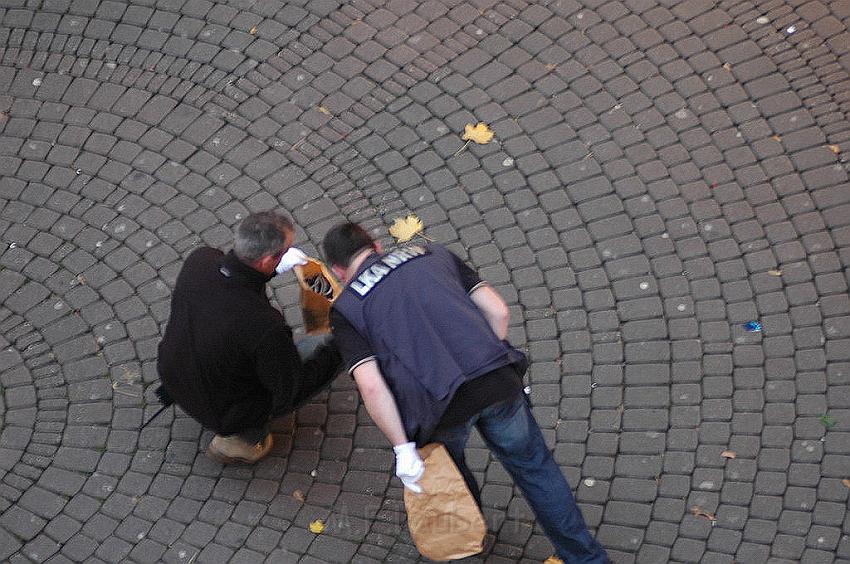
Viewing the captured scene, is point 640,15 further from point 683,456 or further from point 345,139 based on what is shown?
point 683,456

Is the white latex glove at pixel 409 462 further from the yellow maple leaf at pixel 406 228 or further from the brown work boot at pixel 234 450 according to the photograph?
the yellow maple leaf at pixel 406 228

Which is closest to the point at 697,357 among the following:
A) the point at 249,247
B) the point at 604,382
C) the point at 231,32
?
the point at 604,382

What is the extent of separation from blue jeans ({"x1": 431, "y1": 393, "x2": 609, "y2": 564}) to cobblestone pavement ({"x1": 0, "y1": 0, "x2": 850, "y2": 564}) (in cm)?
43

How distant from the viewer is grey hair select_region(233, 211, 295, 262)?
492cm

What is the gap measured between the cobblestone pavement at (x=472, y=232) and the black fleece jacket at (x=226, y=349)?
2.03ft

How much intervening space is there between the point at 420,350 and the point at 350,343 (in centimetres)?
30

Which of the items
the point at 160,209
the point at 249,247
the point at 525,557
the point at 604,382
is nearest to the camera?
the point at 249,247

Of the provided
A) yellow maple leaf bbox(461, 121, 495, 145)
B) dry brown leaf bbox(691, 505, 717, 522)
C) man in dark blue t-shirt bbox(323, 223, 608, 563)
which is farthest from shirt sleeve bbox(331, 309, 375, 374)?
yellow maple leaf bbox(461, 121, 495, 145)

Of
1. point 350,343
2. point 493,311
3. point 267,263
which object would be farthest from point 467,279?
point 267,263

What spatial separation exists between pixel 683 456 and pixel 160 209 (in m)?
3.65

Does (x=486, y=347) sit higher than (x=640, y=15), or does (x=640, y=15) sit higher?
(x=486, y=347)

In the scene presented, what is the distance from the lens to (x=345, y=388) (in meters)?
6.02

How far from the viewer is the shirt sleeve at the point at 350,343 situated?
4.36 meters

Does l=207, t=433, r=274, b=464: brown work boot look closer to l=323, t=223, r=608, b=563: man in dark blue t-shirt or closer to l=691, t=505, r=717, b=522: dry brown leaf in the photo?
l=323, t=223, r=608, b=563: man in dark blue t-shirt
